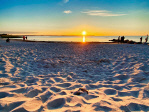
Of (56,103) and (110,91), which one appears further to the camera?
(110,91)

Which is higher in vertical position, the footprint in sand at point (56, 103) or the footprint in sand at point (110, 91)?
the footprint in sand at point (110, 91)

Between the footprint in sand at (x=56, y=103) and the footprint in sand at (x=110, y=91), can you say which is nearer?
the footprint in sand at (x=56, y=103)

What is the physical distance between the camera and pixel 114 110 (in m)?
2.24

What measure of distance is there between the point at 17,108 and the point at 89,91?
185 cm

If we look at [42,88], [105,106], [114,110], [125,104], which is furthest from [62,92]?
[125,104]

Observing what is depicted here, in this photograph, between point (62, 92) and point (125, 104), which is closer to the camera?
point (125, 104)

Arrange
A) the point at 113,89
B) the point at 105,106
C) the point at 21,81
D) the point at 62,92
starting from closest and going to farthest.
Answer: the point at 105,106, the point at 62,92, the point at 113,89, the point at 21,81

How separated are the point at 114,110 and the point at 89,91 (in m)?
0.99

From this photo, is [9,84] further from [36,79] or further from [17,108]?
[17,108]

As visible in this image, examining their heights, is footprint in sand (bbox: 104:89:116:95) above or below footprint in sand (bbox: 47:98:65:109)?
above

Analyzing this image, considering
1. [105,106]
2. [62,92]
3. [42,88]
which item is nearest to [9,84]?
[42,88]

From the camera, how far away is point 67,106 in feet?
7.84

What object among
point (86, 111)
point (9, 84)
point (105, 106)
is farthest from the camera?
point (9, 84)

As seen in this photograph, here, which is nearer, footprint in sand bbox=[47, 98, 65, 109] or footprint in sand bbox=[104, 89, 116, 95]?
footprint in sand bbox=[47, 98, 65, 109]
